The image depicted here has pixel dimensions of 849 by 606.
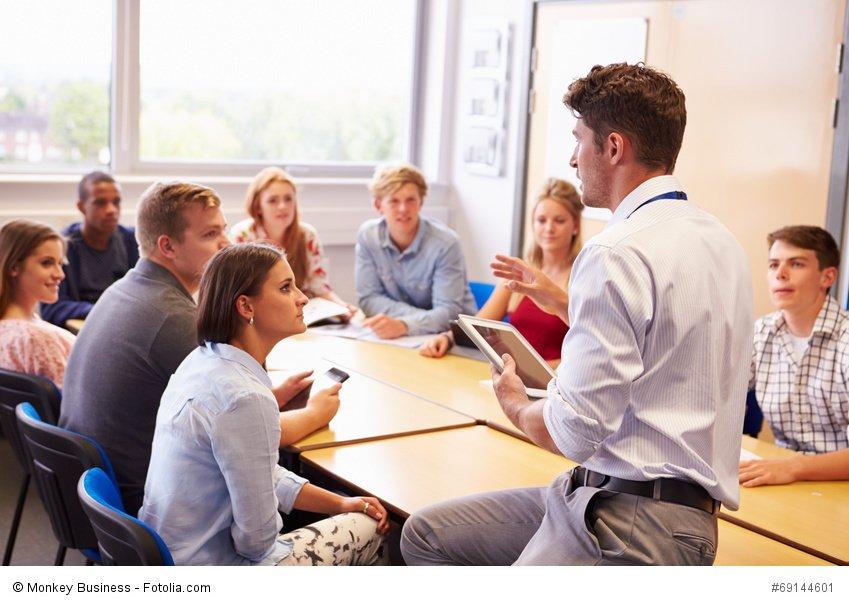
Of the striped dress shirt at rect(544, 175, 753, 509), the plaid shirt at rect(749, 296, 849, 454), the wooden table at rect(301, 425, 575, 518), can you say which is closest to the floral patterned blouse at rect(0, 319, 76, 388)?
the wooden table at rect(301, 425, 575, 518)

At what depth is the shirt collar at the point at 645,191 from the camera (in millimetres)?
1709

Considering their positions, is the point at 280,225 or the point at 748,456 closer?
the point at 748,456

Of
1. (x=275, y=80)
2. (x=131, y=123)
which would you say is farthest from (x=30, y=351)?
(x=275, y=80)

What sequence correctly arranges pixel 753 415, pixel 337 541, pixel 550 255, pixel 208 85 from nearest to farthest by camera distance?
pixel 337 541
pixel 753 415
pixel 550 255
pixel 208 85

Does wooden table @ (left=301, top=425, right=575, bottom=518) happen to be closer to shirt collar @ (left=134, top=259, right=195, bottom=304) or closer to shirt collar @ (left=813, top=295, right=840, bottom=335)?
shirt collar @ (left=134, top=259, right=195, bottom=304)

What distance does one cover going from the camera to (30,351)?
2.84 meters

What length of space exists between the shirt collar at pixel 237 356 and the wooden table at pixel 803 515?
1.05 metres

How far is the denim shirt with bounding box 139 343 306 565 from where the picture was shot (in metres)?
1.79

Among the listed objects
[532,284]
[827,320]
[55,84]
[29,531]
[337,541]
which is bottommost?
[29,531]

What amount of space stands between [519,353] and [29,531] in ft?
7.21

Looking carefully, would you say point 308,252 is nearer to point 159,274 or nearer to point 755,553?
point 159,274

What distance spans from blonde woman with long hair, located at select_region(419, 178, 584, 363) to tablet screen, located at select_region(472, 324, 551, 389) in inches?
51.2
